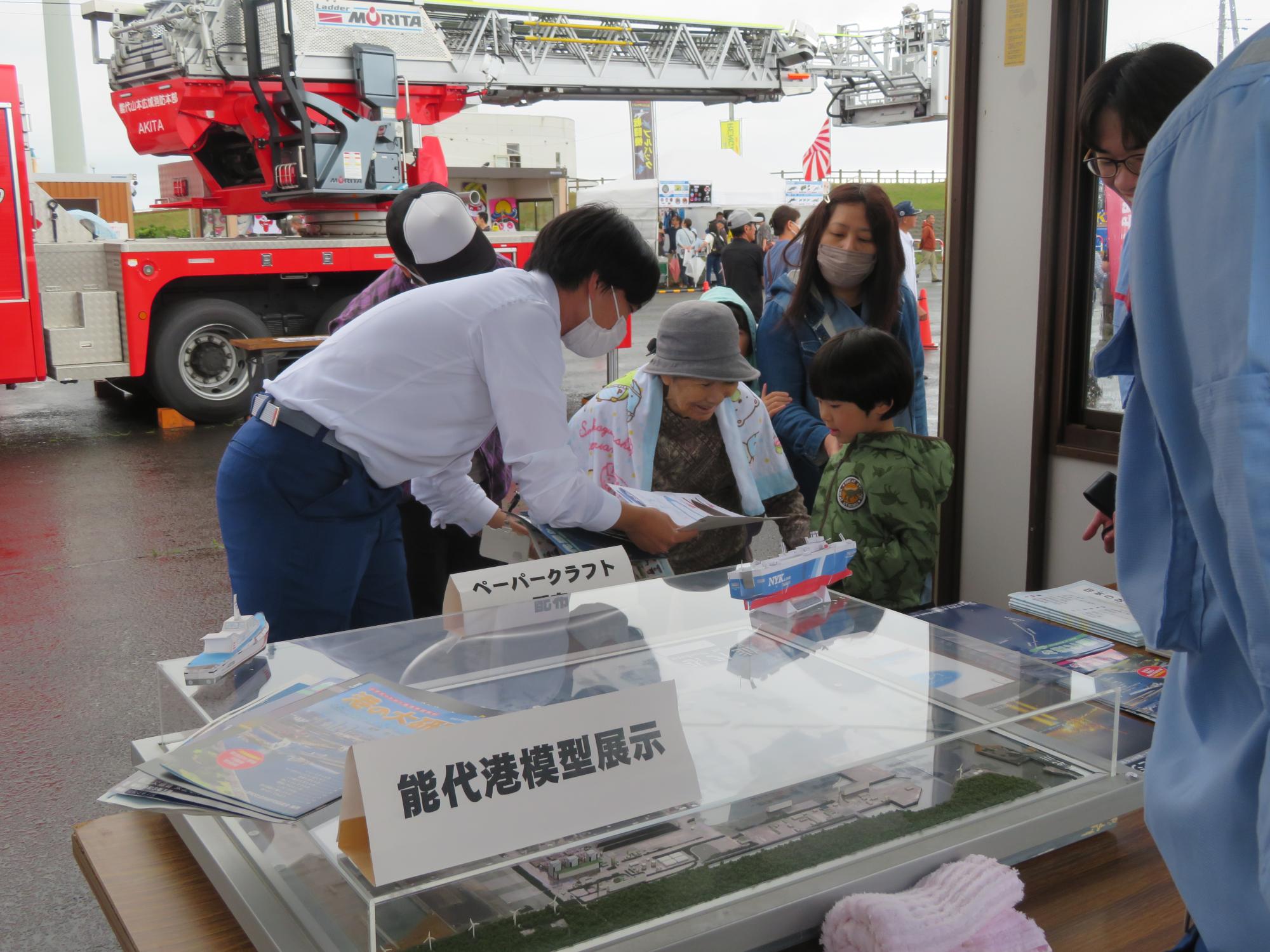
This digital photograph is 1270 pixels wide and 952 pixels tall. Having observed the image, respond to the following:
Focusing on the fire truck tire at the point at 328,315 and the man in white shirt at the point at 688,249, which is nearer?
the fire truck tire at the point at 328,315

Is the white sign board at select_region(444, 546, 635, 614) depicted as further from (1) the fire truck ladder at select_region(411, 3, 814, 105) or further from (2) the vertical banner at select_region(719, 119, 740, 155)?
(2) the vertical banner at select_region(719, 119, 740, 155)

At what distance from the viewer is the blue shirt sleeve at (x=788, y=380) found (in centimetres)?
289

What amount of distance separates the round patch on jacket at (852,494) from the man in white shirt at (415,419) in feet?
1.30

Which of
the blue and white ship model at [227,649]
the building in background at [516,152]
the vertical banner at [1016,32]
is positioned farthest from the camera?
the building in background at [516,152]

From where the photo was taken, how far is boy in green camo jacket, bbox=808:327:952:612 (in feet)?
7.36

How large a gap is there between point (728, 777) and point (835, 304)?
205cm

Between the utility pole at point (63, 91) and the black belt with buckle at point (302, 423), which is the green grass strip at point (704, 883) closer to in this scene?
the black belt with buckle at point (302, 423)

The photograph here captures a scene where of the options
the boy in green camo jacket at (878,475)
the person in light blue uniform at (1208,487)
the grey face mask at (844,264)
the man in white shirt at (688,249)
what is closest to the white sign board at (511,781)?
the person in light blue uniform at (1208,487)

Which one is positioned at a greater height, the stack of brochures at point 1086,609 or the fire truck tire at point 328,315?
the fire truck tire at point 328,315

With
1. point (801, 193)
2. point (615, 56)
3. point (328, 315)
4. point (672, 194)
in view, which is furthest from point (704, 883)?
point (801, 193)

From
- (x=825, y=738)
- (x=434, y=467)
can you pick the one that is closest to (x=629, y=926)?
(x=825, y=738)

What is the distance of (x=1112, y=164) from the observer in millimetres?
1938

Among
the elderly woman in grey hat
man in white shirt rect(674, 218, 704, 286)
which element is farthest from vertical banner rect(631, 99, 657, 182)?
the elderly woman in grey hat

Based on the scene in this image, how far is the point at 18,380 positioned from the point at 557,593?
22.6 ft
